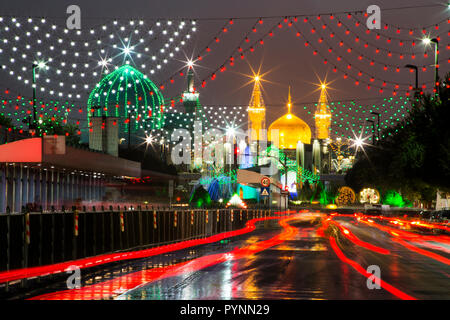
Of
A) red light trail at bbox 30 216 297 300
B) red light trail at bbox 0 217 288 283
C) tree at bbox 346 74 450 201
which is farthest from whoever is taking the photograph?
tree at bbox 346 74 450 201

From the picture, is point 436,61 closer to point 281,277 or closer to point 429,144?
point 429,144

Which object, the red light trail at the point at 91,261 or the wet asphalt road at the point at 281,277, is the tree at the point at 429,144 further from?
the wet asphalt road at the point at 281,277

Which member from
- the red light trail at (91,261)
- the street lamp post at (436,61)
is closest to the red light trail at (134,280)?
the red light trail at (91,261)

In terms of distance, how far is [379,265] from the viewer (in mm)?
19984

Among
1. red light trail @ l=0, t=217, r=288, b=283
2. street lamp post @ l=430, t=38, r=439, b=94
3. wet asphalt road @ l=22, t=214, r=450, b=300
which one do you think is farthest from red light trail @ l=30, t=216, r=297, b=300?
street lamp post @ l=430, t=38, r=439, b=94

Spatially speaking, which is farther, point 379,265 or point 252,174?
point 252,174

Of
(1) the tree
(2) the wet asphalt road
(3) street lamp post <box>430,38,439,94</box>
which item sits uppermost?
(3) street lamp post <box>430,38,439,94</box>

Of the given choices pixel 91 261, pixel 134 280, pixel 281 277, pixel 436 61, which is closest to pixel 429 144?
pixel 436 61

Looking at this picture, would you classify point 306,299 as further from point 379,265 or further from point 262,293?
point 379,265

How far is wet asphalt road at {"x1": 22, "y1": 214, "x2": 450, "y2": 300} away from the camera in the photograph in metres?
13.2

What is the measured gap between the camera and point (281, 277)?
16.3 metres

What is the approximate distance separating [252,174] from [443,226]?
Result: 130 ft

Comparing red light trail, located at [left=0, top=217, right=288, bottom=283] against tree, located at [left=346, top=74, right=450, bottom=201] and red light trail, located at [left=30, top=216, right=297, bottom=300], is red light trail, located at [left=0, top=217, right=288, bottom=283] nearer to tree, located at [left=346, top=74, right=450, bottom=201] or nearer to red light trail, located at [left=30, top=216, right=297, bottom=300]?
red light trail, located at [left=30, top=216, right=297, bottom=300]
